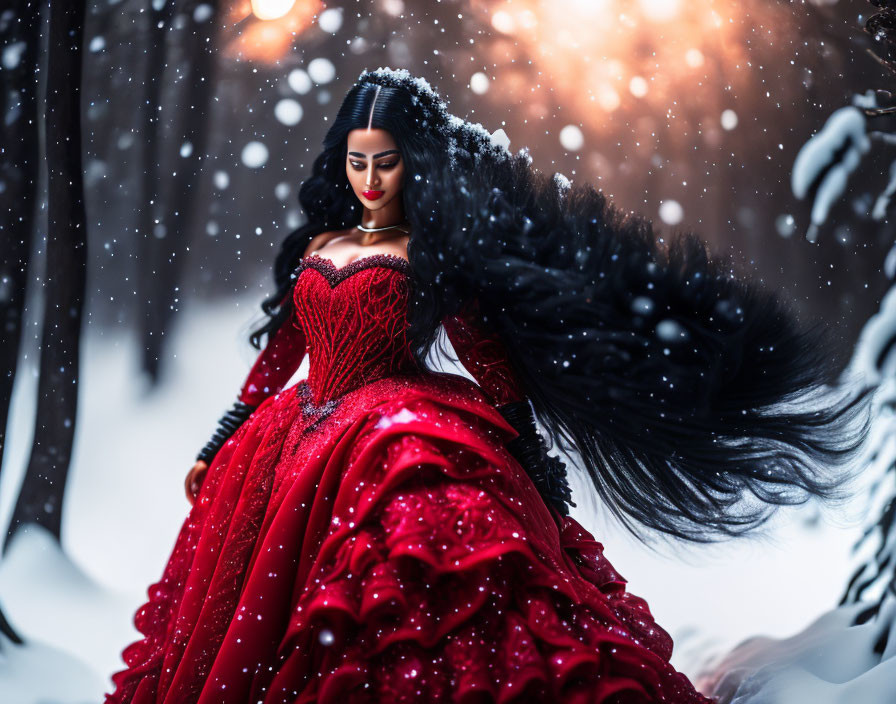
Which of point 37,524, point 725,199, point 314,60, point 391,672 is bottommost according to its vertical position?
point 391,672

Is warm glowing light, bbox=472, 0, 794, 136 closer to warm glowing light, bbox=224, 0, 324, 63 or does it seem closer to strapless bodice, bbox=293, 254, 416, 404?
warm glowing light, bbox=224, 0, 324, 63

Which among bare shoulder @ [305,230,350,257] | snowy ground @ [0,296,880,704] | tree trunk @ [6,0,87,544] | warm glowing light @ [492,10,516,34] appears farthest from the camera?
tree trunk @ [6,0,87,544]

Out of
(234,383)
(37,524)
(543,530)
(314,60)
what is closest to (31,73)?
(314,60)

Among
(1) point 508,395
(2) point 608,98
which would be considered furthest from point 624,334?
(2) point 608,98

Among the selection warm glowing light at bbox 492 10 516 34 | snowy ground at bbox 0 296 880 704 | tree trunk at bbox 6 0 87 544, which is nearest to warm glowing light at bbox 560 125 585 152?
warm glowing light at bbox 492 10 516 34

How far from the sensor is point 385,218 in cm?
158

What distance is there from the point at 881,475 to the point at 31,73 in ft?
7.04

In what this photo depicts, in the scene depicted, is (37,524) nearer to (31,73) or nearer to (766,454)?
(31,73)

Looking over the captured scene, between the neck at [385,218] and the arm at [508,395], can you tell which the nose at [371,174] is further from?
the arm at [508,395]

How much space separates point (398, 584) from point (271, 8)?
147cm

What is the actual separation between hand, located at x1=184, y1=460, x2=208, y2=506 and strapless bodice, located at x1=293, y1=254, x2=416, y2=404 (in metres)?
0.36

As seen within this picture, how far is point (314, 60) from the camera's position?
202 cm

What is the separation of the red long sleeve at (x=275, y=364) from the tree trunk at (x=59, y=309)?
687mm

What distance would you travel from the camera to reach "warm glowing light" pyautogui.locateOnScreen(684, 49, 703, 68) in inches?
69.4
